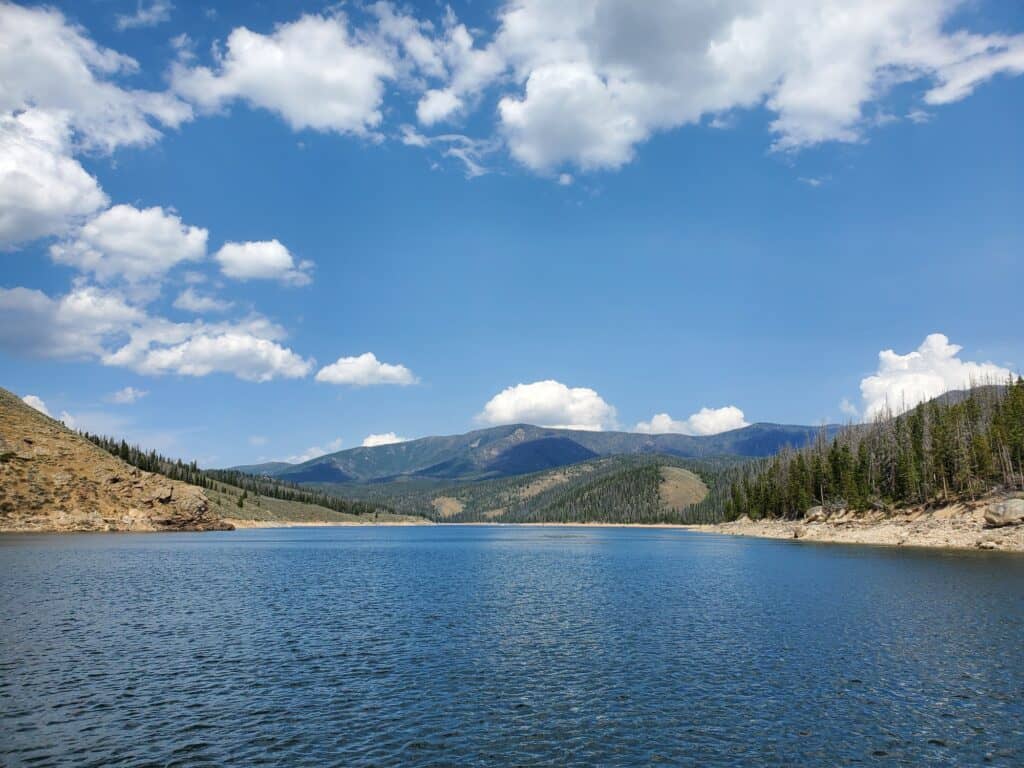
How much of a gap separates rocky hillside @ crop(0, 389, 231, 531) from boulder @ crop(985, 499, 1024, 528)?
716ft

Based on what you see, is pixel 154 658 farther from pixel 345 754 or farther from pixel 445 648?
pixel 345 754

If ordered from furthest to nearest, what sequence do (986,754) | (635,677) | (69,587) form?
(69,587)
(635,677)
(986,754)

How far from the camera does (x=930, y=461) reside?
142000mm

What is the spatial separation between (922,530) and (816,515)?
175 ft

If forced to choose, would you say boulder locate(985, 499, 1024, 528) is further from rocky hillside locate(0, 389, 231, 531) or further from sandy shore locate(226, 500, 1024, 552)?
rocky hillside locate(0, 389, 231, 531)

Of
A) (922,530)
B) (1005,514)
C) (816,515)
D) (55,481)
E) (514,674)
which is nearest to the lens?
(514,674)

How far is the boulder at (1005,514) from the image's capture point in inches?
4188

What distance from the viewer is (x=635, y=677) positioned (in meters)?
33.5

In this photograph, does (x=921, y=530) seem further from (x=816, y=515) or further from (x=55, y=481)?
(x=55, y=481)

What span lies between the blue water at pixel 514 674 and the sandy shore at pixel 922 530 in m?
44.7

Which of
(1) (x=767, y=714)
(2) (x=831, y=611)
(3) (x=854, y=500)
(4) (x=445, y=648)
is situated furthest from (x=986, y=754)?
(3) (x=854, y=500)

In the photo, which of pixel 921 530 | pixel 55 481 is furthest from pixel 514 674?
pixel 55 481

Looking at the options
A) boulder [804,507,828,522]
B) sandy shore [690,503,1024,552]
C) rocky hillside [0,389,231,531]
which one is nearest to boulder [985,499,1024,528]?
sandy shore [690,503,1024,552]

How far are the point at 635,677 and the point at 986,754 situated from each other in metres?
15.2
